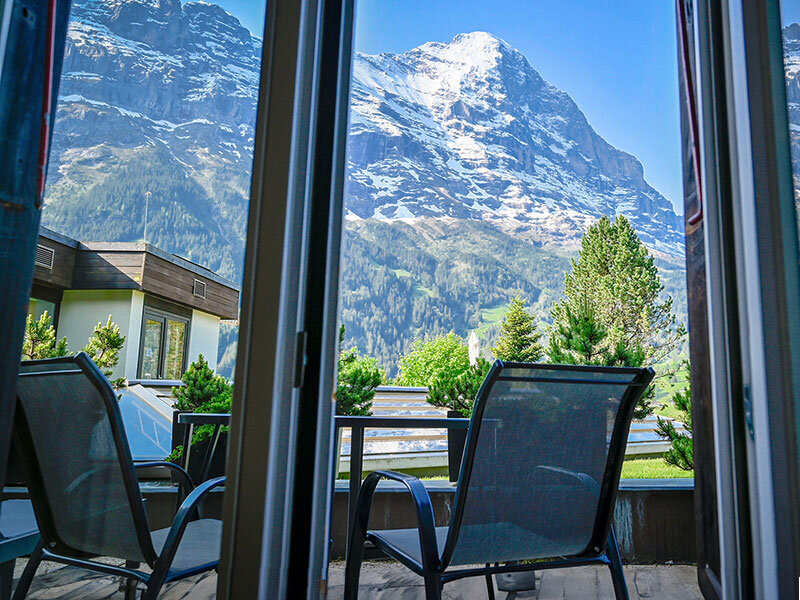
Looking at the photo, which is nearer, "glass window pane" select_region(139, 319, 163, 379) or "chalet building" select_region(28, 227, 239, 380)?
"chalet building" select_region(28, 227, 239, 380)

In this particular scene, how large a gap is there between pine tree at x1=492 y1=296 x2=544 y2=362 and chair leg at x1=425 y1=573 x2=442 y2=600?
26.4ft

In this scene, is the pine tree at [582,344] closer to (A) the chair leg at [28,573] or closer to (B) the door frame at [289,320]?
(B) the door frame at [289,320]

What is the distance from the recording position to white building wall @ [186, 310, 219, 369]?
1.12 metres

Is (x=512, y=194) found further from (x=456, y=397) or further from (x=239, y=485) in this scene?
(x=239, y=485)

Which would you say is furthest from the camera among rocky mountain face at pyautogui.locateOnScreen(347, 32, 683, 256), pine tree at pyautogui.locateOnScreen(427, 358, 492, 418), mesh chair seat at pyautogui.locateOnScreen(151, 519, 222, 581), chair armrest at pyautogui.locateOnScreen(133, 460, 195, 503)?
rocky mountain face at pyautogui.locateOnScreen(347, 32, 683, 256)

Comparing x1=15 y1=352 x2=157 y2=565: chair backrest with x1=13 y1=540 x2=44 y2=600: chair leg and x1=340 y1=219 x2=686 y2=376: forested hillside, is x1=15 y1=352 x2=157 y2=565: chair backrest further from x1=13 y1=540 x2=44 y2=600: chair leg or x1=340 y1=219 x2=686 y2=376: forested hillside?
x1=340 y1=219 x2=686 y2=376: forested hillside

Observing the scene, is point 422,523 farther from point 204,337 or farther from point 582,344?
point 582,344

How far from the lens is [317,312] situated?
3.58 feet

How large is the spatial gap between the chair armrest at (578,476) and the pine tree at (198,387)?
2.46 ft

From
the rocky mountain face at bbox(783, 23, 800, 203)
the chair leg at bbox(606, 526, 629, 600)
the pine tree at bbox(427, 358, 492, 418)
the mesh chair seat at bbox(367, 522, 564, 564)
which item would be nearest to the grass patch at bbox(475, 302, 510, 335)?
the pine tree at bbox(427, 358, 492, 418)

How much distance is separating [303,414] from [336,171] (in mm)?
481

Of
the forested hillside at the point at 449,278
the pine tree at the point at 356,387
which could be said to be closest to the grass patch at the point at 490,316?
the forested hillside at the point at 449,278

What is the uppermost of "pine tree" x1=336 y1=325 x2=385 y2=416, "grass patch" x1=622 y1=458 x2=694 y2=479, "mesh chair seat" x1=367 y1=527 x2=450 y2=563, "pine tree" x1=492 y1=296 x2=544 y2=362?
"pine tree" x1=492 y1=296 x2=544 y2=362

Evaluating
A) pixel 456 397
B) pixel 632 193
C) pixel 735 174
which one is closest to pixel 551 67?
pixel 632 193
